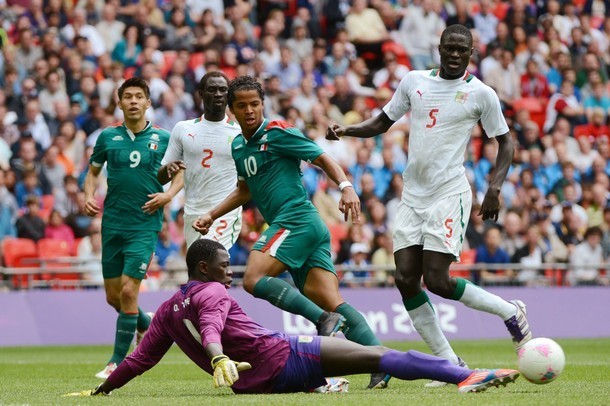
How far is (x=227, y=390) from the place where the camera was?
33.2ft

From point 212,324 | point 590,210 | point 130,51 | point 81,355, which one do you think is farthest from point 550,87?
point 212,324

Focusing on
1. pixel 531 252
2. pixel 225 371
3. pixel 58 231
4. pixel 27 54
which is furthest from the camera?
pixel 27 54

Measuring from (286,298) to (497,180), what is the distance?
2.07m

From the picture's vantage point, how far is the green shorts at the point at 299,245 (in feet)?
35.2

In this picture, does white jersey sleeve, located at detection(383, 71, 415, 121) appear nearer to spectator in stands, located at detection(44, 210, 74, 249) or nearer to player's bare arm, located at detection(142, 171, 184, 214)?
player's bare arm, located at detection(142, 171, 184, 214)

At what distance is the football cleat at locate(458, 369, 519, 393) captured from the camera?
8984 mm

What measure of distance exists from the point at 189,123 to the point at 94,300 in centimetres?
649

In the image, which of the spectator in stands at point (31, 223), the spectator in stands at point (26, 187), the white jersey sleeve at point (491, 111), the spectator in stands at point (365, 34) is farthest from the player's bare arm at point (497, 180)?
the spectator in stands at point (365, 34)

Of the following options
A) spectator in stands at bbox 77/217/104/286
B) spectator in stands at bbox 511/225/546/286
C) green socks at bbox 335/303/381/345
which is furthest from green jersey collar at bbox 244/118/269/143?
spectator in stands at bbox 511/225/546/286

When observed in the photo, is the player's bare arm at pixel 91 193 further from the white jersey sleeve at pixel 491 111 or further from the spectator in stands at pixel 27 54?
the spectator in stands at pixel 27 54

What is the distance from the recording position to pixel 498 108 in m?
11.0

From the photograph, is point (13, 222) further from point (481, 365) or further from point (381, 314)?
point (481, 365)

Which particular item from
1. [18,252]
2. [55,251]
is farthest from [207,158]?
[18,252]

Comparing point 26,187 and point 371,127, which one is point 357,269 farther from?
point 371,127
